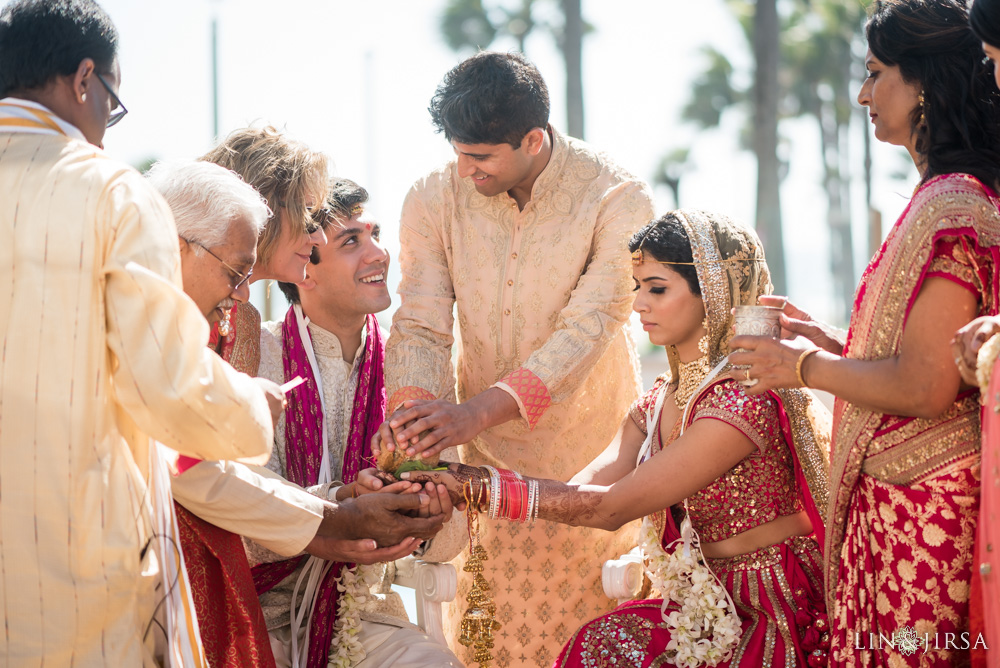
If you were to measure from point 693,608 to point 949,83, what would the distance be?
1.82m

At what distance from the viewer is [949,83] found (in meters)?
2.97

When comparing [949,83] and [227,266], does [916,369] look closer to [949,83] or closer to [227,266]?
[949,83]

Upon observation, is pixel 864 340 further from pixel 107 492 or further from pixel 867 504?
pixel 107 492

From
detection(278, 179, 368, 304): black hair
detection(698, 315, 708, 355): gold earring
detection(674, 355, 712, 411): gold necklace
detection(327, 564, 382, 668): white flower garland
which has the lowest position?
detection(327, 564, 382, 668): white flower garland

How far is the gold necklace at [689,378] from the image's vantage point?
3775 mm

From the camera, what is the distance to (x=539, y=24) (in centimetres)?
4197

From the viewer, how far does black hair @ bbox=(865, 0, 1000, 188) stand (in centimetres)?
296

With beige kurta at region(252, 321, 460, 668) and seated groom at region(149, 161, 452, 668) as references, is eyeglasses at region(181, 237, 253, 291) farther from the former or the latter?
beige kurta at region(252, 321, 460, 668)

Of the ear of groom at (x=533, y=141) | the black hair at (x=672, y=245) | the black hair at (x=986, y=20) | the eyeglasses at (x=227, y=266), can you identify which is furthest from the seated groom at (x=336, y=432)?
the black hair at (x=986, y=20)

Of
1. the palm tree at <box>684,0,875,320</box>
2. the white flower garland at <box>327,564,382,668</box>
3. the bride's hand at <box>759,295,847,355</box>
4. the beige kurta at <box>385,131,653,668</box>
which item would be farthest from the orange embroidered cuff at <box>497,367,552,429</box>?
the palm tree at <box>684,0,875,320</box>

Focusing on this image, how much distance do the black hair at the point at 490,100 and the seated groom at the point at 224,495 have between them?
1077 mm

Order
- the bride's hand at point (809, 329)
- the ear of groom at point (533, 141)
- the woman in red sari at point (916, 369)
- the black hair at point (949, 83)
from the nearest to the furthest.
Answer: the woman in red sari at point (916, 369)
the black hair at point (949, 83)
the bride's hand at point (809, 329)
the ear of groom at point (533, 141)

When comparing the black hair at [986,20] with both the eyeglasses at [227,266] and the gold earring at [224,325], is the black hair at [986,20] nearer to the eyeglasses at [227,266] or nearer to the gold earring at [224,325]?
the eyeglasses at [227,266]

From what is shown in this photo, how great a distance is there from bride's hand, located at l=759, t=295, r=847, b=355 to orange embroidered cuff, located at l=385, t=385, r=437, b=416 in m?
1.44
